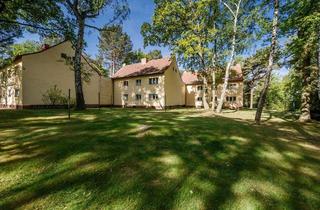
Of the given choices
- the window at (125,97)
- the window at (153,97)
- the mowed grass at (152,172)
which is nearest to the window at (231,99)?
the window at (153,97)

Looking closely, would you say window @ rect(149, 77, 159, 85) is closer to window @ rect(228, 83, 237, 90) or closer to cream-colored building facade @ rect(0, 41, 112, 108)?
cream-colored building facade @ rect(0, 41, 112, 108)

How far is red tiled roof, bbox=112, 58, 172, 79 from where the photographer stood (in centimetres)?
2945

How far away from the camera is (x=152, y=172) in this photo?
15.6 feet

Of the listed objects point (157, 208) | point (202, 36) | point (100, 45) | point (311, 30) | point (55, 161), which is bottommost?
point (157, 208)

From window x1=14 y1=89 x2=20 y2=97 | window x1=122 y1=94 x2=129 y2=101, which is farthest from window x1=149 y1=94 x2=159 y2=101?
window x1=14 y1=89 x2=20 y2=97

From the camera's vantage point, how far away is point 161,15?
23.1 metres

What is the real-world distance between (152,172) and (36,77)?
2279cm

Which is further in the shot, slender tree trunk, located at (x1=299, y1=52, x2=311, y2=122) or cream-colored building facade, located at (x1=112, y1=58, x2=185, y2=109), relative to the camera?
cream-colored building facade, located at (x1=112, y1=58, x2=185, y2=109)

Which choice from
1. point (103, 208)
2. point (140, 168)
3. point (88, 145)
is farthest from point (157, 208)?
point (88, 145)

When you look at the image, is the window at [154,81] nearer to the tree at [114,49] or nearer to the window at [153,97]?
the window at [153,97]

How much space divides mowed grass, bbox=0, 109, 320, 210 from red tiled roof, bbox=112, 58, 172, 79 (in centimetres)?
2252

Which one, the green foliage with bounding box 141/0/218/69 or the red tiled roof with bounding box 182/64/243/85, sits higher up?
the green foliage with bounding box 141/0/218/69

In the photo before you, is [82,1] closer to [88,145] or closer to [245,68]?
[88,145]

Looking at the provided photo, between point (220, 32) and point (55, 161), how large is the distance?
73.3ft
